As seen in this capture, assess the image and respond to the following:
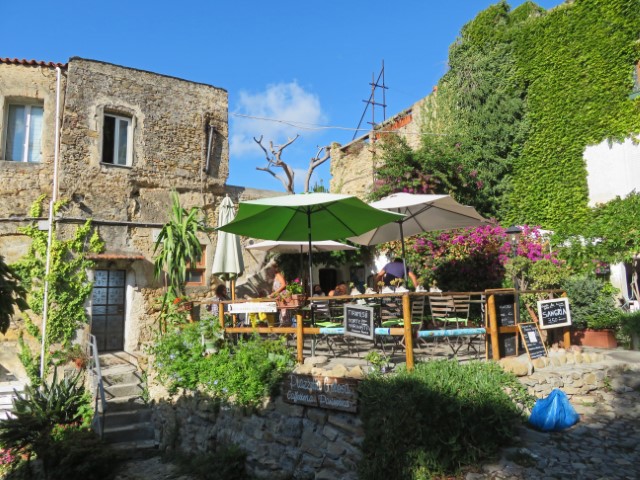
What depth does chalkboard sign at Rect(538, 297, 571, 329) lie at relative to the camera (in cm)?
620

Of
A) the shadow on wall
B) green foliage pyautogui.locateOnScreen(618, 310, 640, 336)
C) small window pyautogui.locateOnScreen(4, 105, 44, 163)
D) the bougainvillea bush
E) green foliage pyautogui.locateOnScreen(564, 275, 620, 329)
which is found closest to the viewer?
green foliage pyautogui.locateOnScreen(618, 310, 640, 336)

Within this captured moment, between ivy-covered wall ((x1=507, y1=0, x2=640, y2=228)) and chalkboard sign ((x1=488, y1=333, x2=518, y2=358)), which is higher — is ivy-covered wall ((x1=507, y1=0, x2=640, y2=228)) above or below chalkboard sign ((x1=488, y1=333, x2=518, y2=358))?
above

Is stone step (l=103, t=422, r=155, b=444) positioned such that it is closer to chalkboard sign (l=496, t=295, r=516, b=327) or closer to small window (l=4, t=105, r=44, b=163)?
chalkboard sign (l=496, t=295, r=516, b=327)

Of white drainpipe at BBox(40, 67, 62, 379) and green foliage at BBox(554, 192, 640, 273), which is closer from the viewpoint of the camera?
green foliage at BBox(554, 192, 640, 273)

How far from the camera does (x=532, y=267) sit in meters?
8.38

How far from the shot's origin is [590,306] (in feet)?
24.8

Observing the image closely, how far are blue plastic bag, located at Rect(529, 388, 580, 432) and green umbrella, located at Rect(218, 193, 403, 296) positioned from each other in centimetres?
268

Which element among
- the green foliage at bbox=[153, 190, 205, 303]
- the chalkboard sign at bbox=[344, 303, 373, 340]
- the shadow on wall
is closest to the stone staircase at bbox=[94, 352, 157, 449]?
the green foliage at bbox=[153, 190, 205, 303]

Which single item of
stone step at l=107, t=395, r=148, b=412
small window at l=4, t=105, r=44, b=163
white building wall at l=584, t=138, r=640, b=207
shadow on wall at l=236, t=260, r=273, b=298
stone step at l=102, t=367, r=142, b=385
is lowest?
stone step at l=107, t=395, r=148, b=412

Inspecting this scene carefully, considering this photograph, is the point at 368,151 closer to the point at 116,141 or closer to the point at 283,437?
the point at 116,141

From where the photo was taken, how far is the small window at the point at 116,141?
450 inches

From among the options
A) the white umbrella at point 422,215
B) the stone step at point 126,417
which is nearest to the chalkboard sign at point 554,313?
the white umbrella at point 422,215

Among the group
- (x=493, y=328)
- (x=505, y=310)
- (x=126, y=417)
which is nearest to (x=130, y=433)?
(x=126, y=417)

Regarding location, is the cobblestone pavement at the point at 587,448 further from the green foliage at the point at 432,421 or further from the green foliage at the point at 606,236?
the green foliage at the point at 606,236
